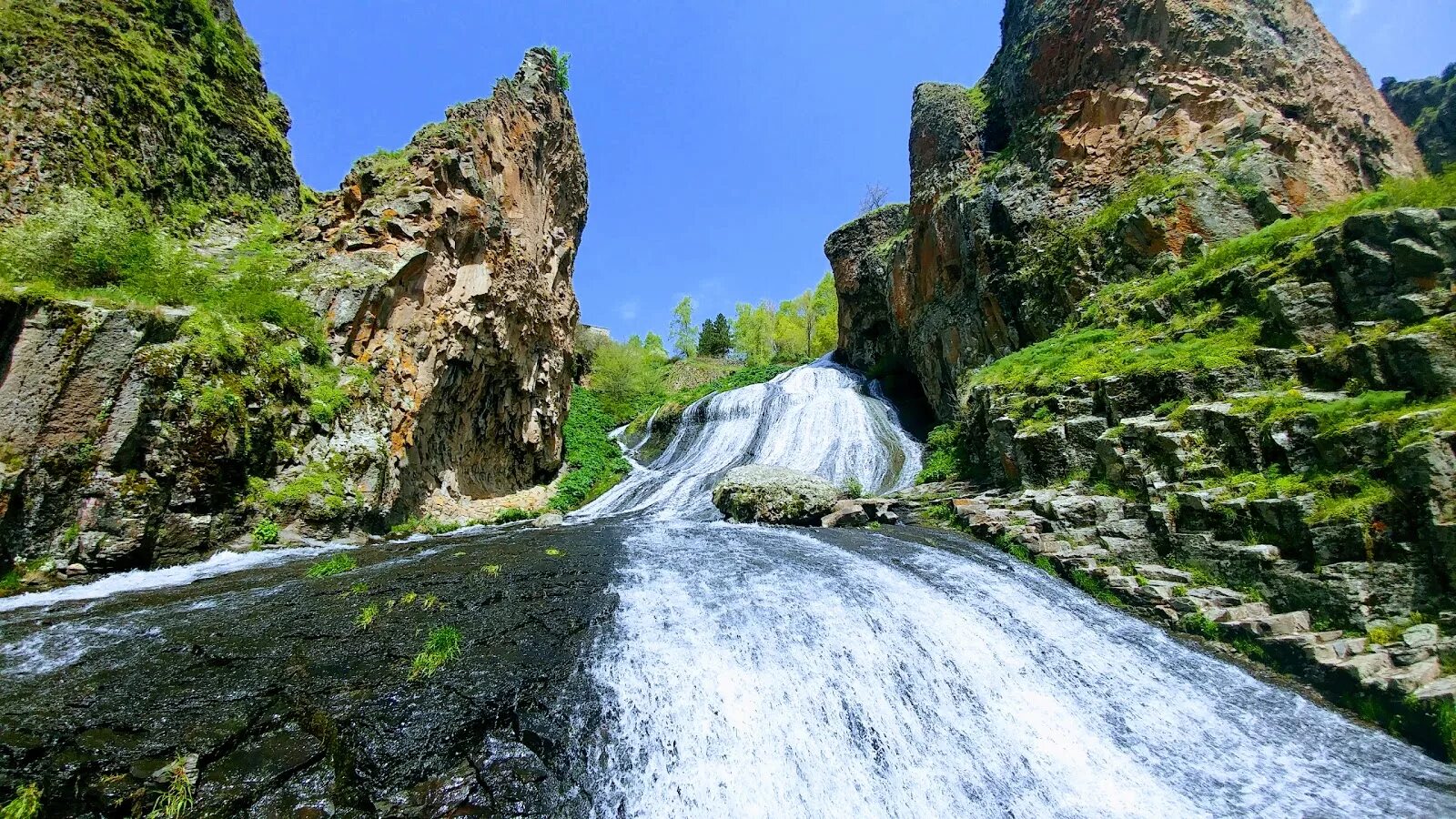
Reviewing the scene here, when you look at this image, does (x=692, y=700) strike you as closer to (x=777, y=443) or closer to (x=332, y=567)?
(x=332, y=567)

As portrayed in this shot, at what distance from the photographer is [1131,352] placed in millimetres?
11812

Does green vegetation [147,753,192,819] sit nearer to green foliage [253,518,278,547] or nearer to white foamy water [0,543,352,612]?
white foamy water [0,543,352,612]

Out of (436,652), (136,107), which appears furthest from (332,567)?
(136,107)

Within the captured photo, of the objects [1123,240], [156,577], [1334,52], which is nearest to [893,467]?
[1123,240]

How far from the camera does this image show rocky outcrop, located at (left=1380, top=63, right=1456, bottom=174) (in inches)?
1125

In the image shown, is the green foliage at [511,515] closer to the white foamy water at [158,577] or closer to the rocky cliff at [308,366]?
the rocky cliff at [308,366]

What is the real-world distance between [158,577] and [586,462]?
18.7m

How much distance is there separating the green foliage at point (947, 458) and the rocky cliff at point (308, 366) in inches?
594

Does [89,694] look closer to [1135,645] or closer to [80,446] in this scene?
[80,446]

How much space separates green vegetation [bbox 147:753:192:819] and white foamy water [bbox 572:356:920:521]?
44.4 ft

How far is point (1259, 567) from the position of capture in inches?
277

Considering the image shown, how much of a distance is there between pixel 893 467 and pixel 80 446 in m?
20.8

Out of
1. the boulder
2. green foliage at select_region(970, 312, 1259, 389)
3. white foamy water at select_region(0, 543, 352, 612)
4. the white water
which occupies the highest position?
green foliage at select_region(970, 312, 1259, 389)

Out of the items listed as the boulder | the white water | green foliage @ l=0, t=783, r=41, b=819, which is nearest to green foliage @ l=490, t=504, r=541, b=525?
the boulder
